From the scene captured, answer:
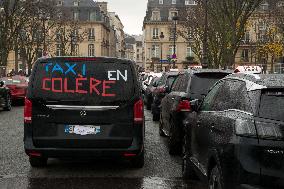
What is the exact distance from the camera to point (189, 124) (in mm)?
7137

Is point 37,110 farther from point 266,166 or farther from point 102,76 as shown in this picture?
point 266,166

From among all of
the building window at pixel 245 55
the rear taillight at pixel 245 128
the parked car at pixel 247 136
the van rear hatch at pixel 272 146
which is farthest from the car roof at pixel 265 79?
the building window at pixel 245 55

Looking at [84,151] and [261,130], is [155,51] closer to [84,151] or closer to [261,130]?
[84,151]

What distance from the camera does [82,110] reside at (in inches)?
296

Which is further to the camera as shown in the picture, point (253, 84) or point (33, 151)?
point (33, 151)

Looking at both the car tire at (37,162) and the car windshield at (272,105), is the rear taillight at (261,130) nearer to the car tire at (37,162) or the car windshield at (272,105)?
the car windshield at (272,105)

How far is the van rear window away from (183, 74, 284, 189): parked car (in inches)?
85.1

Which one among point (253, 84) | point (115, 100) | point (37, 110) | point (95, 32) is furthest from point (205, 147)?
point (95, 32)

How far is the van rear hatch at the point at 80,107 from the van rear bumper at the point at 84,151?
0.06m

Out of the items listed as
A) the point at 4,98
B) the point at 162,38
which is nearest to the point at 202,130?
the point at 4,98

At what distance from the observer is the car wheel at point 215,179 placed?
5.00 meters

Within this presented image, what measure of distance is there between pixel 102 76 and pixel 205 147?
241 centimetres

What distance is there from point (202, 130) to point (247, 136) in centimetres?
158

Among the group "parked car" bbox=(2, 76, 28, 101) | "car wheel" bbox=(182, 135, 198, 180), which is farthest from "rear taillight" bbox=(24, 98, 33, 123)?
"parked car" bbox=(2, 76, 28, 101)
